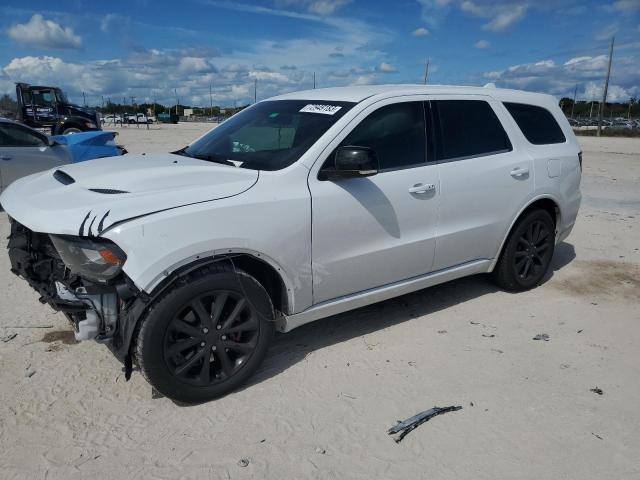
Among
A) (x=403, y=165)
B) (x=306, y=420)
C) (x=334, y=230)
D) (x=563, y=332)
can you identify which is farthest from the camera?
(x=563, y=332)

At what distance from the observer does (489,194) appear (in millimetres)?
4371

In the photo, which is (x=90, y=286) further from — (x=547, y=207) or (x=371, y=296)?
(x=547, y=207)

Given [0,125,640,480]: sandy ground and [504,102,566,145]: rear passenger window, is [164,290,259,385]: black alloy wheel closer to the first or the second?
[0,125,640,480]: sandy ground

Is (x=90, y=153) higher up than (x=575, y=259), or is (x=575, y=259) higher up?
(x=90, y=153)

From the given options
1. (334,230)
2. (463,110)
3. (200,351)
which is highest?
(463,110)

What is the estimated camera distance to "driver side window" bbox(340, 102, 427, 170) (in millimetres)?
3709

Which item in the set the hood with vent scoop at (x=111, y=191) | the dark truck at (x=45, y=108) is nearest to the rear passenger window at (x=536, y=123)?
the hood with vent scoop at (x=111, y=191)

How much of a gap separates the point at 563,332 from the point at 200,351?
2.91 meters

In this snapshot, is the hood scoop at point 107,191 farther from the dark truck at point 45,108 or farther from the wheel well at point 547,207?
the dark truck at point 45,108

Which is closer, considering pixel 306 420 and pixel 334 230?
pixel 306 420

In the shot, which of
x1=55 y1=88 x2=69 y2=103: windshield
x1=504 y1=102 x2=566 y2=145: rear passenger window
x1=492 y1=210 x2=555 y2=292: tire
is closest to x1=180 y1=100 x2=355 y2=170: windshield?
x1=504 y1=102 x2=566 y2=145: rear passenger window

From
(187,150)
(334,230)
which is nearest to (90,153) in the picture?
(187,150)

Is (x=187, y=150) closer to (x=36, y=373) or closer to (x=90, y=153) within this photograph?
(x=36, y=373)

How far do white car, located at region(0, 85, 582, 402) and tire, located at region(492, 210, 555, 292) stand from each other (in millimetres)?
90
